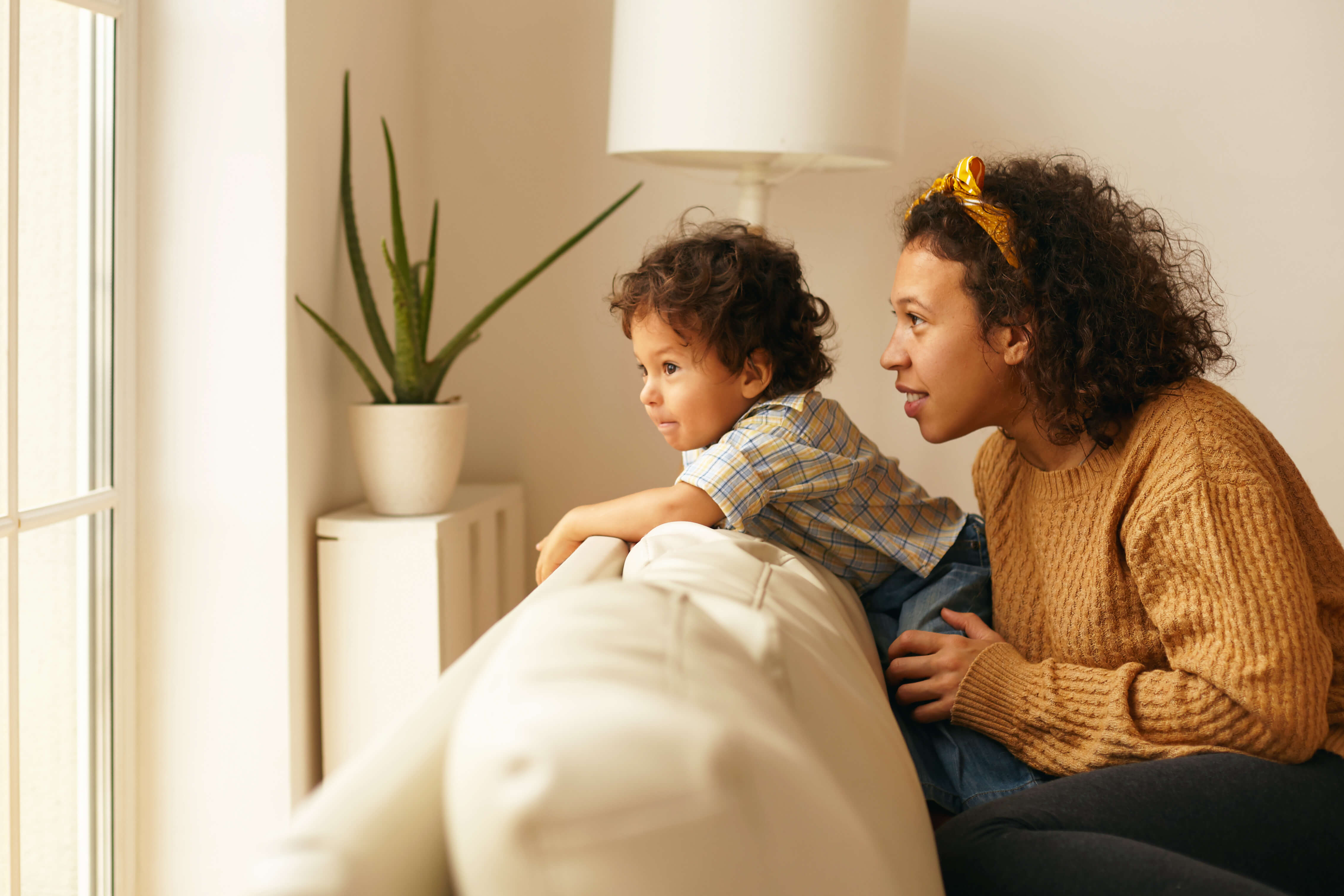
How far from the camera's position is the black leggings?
846mm

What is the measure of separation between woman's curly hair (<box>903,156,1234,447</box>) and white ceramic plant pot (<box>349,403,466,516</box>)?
992 mm

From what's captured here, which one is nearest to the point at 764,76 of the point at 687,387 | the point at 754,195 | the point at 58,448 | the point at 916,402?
the point at 754,195

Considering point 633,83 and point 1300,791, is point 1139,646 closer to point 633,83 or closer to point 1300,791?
point 1300,791

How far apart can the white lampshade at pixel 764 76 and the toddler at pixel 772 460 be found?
0.78 feet

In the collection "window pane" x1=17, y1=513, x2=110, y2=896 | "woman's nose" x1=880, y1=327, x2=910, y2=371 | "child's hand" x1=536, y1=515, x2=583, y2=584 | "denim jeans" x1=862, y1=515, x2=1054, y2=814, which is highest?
"woman's nose" x1=880, y1=327, x2=910, y2=371

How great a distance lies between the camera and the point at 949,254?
1271 mm

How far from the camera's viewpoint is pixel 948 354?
129 centimetres

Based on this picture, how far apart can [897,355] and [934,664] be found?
0.39 meters

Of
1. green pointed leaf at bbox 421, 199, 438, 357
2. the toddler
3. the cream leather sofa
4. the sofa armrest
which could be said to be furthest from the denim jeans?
green pointed leaf at bbox 421, 199, 438, 357

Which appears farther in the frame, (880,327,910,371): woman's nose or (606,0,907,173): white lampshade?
Result: (606,0,907,173): white lampshade

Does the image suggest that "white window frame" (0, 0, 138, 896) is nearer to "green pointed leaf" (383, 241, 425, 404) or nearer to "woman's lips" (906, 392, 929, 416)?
"green pointed leaf" (383, 241, 425, 404)

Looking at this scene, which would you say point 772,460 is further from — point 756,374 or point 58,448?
point 58,448

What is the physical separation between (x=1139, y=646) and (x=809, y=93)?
3.55ft

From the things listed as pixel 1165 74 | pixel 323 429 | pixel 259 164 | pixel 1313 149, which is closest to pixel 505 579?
pixel 323 429
